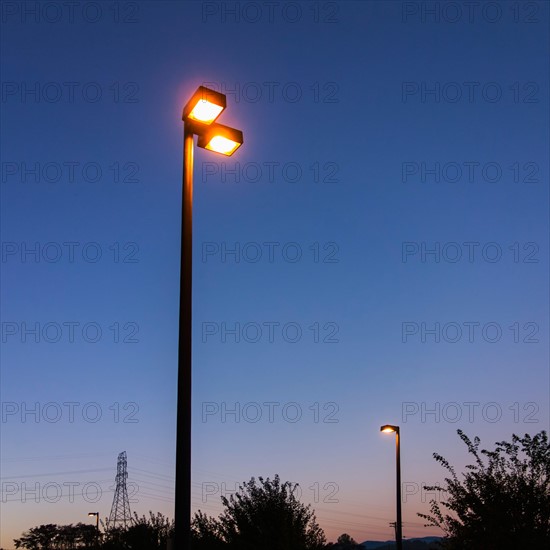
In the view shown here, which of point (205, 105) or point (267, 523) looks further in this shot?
point (267, 523)

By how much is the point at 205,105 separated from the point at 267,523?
21.9m

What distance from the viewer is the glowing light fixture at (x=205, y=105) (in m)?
7.74

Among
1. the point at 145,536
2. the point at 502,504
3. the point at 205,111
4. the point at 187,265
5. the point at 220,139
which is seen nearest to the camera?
the point at 187,265

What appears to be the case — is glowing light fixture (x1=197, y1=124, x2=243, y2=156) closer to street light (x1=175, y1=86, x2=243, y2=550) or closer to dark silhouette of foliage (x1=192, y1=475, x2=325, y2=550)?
street light (x1=175, y1=86, x2=243, y2=550)

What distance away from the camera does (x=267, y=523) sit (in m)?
26.6

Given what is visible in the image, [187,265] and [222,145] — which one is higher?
[222,145]

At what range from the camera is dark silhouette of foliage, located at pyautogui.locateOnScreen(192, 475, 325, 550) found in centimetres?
2609

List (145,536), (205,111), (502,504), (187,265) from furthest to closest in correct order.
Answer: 1. (145,536)
2. (502,504)
3. (205,111)
4. (187,265)

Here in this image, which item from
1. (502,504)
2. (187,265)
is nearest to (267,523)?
(502,504)

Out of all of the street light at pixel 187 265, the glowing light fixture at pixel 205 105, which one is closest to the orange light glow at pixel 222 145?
the street light at pixel 187 265

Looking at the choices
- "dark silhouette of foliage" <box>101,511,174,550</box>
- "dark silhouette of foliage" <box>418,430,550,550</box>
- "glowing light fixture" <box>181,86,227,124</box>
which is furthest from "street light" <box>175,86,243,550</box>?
"dark silhouette of foliage" <box>101,511,174,550</box>

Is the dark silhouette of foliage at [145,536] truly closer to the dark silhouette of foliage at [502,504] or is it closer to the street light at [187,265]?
the dark silhouette of foliage at [502,504]

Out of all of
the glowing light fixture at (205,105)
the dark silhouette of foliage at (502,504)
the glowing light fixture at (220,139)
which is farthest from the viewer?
the dark silhouette of foliage at (502,504)

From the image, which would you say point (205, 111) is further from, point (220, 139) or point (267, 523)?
point (267, 523)
